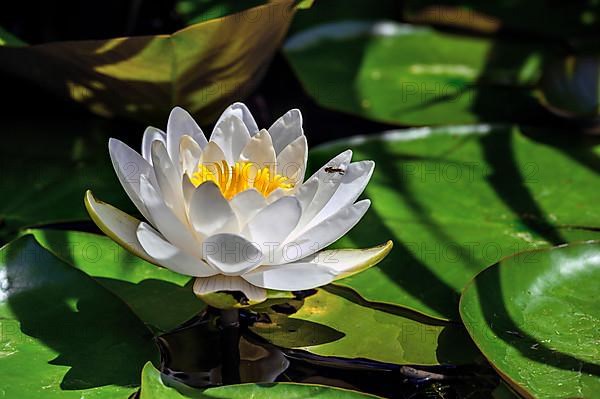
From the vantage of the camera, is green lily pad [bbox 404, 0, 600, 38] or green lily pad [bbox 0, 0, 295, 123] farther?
green lily pad [bbox 404, 0, 600, 38]

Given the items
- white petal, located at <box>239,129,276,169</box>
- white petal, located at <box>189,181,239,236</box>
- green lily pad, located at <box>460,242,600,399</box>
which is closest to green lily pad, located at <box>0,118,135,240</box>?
white petal, located at <box>239,129,276,169</box>

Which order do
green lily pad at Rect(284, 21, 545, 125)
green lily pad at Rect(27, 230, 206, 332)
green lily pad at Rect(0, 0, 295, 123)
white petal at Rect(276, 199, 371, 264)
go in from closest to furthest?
white petal at Rect(276, 199, 371, 264)
green lily pad at Rect(27, 230, 206, 332)
green lily pad at Rect(0, 0, 295, 123)
green lily pad at Rect(284, 21, 545, 125)

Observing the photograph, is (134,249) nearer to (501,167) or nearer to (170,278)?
(170,278)

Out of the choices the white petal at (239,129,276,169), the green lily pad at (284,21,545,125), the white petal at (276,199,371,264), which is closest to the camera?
the white petal at (276,199,371,264)

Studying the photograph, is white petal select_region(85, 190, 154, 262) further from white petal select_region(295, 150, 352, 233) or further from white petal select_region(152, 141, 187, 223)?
white petal select_region(295, 150, 352, 233)

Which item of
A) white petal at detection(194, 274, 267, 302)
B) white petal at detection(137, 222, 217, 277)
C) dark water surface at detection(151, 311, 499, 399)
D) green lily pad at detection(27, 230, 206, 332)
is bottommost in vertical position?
dark water surface at detection(151, 311, 499, 399)

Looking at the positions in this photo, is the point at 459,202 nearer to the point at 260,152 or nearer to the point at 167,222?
the point at 260,152

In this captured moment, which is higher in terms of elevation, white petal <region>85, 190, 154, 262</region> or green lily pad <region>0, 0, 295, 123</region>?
green lily pad <region>0, 0, 295, 123</region>

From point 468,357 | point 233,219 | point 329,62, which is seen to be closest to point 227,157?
point 233,219
